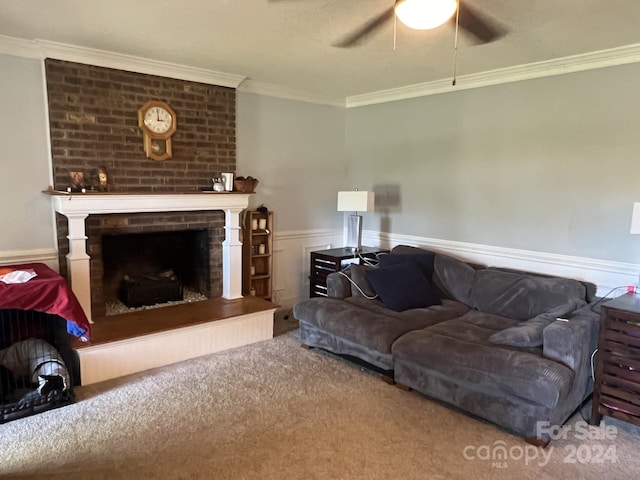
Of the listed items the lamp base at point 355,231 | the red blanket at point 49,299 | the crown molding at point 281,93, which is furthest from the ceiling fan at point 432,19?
the red blanket at point 49,299

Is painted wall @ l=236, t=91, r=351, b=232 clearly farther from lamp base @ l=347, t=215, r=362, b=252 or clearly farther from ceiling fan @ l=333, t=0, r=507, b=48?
ceiling fan @ l=333, t=0, r=507, b=48

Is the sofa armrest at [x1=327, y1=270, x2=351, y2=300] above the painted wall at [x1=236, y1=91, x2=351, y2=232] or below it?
below

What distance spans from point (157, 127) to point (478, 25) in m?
2.77

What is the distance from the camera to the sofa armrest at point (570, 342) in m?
2.73

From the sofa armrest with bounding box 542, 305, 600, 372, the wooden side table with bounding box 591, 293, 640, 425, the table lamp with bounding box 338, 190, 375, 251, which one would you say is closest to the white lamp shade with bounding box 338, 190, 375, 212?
the table lamp with bounding box 338, 190, 375, 251

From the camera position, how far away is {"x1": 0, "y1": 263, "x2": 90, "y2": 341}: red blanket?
2.92 metres

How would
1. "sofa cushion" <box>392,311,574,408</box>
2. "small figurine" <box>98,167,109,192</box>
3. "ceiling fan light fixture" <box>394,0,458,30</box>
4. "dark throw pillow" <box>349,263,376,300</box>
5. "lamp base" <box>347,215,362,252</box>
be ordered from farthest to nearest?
"lamp base" <box>347,215,362,252</box> < "dark throw pillow" <box>349,263,376,300</box> < "small figurine" <box>98,167,109,192</box> < "sofa cushion" <box>392,311,574,408</box> < "ceiling fan light fixture" <box>394,0,458,30</box>

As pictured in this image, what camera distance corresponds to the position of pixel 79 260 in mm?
3633

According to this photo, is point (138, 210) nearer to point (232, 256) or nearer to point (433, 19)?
point (232, 256)

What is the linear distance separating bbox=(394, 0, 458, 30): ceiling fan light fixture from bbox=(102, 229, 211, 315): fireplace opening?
122 inches

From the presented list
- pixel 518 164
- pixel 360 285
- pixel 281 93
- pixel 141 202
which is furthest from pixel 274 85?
pixel 518 164

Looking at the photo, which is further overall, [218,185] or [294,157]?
[294,157]

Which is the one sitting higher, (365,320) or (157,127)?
(157,127)

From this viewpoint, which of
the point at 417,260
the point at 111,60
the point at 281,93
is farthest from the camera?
the point at 281,93
